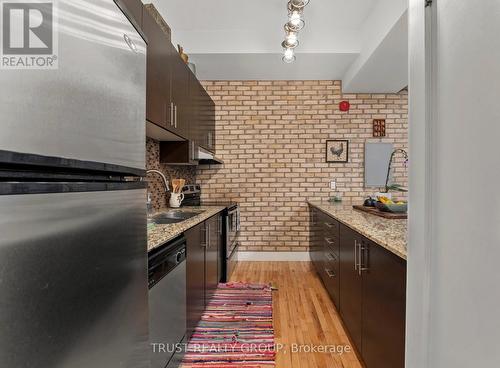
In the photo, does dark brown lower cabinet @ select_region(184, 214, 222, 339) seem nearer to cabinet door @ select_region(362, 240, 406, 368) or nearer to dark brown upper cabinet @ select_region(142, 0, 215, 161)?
dark brown upper cabinet @ select_region(142, 0, 215, 161)

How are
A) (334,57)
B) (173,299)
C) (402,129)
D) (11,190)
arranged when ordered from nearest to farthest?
(11,190)
(173,299)
(334,57)
(402,129)

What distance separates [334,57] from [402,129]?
1.70m

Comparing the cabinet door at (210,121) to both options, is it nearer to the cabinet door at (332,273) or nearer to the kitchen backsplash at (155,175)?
the kitchen backsplash at (155,175)

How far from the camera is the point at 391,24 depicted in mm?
2506

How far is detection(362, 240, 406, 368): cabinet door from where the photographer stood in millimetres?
1153

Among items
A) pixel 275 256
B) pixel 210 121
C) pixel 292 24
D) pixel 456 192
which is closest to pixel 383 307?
pixel 456 192

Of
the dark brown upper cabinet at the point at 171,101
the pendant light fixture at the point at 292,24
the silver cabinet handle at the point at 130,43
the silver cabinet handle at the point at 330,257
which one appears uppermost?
the pendant light fixture at the point at 292,24

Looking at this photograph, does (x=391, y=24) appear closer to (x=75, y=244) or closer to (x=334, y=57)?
(x=334, y=57)

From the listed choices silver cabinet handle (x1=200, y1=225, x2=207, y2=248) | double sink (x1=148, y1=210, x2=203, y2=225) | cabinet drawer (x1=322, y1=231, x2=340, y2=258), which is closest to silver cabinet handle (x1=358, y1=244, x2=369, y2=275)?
cabinet drawer (x1=322, y1=231, x2=340, y2=258)

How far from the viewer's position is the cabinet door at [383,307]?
115 cm

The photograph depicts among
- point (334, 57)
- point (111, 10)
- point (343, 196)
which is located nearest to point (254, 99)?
point (334, 57)

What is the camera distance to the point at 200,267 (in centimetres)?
218

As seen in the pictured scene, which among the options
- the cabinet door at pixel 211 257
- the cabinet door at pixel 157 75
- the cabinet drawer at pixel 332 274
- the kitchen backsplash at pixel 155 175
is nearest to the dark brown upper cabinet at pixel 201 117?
the kitchen backsplash at pixel 155 175

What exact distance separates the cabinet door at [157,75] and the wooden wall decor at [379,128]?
3.33 m
